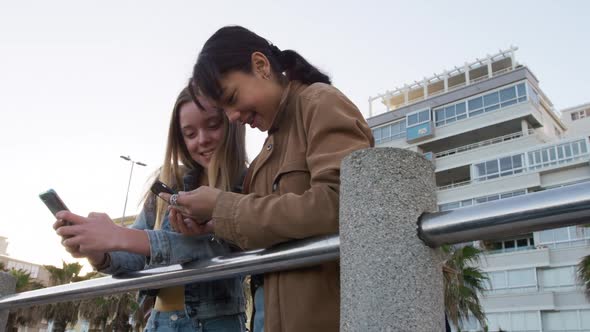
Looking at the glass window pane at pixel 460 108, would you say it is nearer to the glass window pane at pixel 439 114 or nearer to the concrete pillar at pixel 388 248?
the glass window pane at pixel 439 114

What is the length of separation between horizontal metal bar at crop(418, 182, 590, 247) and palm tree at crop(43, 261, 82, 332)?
2583 cm

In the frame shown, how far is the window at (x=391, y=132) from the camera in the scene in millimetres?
36772

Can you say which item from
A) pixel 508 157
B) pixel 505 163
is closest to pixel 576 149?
pixel 508 157

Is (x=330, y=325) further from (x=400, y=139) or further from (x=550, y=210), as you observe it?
(x=400, y=139)

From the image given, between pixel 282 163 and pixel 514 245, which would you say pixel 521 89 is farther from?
pixel 282 163

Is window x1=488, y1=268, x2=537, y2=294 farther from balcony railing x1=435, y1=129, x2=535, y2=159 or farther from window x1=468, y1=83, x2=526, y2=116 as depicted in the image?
window x1=468, y1=83, x2=526, y2=116

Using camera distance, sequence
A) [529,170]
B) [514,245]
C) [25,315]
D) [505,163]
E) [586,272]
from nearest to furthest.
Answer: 1. [586,272]
2. [25,315]
3. [529,170]
4. [514,245]
5. [505,163]

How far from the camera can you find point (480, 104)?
33156 millimetres

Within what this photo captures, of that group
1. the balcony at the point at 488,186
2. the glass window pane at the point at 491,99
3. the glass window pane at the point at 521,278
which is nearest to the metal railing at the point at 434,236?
the balcony at the point at 488,186

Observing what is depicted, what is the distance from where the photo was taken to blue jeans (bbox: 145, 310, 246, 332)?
1971 mm

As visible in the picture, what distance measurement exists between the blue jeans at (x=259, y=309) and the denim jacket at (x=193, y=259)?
226 millimetres

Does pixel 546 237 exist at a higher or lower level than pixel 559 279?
higher

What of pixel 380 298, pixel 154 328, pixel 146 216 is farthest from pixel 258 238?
pixel 146 216

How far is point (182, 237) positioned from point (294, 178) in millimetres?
487
